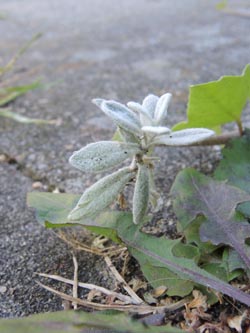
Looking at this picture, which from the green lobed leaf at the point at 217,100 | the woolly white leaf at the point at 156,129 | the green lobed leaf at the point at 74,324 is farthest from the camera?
the green lobed leaf at the point at 217,100

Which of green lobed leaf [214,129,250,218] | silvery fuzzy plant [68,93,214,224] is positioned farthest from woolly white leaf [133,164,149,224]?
green lobed leaf [214,129,250,218]

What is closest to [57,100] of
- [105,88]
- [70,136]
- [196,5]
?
[105,88]

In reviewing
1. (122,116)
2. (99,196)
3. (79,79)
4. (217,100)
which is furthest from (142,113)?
(79,79)

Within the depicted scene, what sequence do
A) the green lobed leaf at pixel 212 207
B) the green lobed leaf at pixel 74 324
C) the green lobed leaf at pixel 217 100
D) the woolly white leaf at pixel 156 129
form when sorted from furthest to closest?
the green lobed leaf at pixel 217 100 < the green lobed leaf at pixel 212 207 < the woolly white leaf at pixel 156 129 < the green lobed leaf at pixel 74 324

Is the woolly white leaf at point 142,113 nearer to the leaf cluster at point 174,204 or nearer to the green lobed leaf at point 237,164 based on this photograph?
the leaf cluster at point 174,204

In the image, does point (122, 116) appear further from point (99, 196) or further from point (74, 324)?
point (74, 324)

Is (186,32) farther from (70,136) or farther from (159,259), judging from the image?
(159,259)

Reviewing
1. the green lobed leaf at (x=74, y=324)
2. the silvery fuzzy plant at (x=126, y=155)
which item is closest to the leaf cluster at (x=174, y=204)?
the silvery fuzzy plant at (x=126, y=155)

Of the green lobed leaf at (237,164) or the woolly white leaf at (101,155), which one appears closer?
the woolly white leaf at (101,155)
